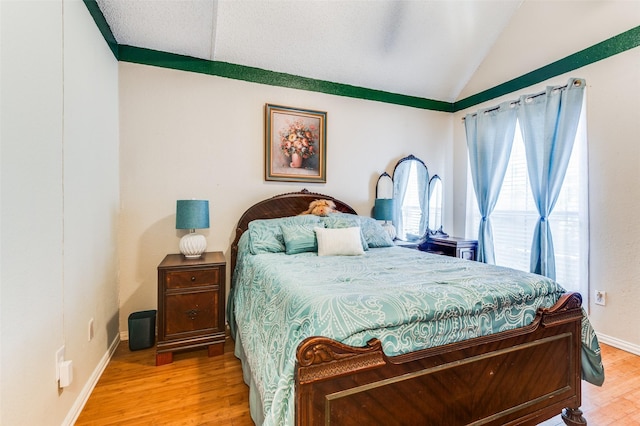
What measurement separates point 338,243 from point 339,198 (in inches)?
44.2

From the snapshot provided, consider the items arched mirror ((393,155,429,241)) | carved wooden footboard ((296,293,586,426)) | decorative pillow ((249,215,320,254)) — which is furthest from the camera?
arched mirror ((393,155,429,241))

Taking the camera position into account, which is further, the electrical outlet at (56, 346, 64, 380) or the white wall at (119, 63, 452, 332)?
the white wall at (119, 63, 452, 332)

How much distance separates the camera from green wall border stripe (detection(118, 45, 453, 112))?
8.78 feet

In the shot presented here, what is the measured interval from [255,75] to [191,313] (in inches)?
93.2

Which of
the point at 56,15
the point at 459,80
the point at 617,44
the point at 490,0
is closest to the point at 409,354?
the point at 56,15

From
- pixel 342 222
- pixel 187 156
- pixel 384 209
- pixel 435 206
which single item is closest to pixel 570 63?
pixel 435 206

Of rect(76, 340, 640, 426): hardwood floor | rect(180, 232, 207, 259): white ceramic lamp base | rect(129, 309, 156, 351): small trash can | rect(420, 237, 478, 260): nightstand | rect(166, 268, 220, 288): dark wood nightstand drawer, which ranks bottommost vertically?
rect(76, 340, 640, 426): hardwood floor

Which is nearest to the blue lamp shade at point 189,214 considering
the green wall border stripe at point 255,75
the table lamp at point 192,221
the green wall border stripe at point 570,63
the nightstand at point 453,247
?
the table lamp at point 192,221

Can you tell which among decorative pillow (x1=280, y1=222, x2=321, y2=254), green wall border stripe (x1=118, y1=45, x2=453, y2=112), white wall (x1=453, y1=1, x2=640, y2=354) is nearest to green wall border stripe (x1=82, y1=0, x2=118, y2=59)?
green wall border stripe (x1=118, y1=45, x2=453, y2=112)

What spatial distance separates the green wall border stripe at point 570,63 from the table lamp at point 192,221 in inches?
141

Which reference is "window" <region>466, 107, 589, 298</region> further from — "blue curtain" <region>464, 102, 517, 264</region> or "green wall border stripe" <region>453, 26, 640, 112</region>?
"green wall border stripe" <region>453, 26, 640, 112</region>

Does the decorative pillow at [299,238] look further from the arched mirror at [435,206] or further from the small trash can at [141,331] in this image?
the arched mirror at [435,206]

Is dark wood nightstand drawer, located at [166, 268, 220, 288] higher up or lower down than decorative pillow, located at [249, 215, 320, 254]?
lower down

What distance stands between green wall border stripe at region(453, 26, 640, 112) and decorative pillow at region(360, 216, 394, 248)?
229 centimetres
